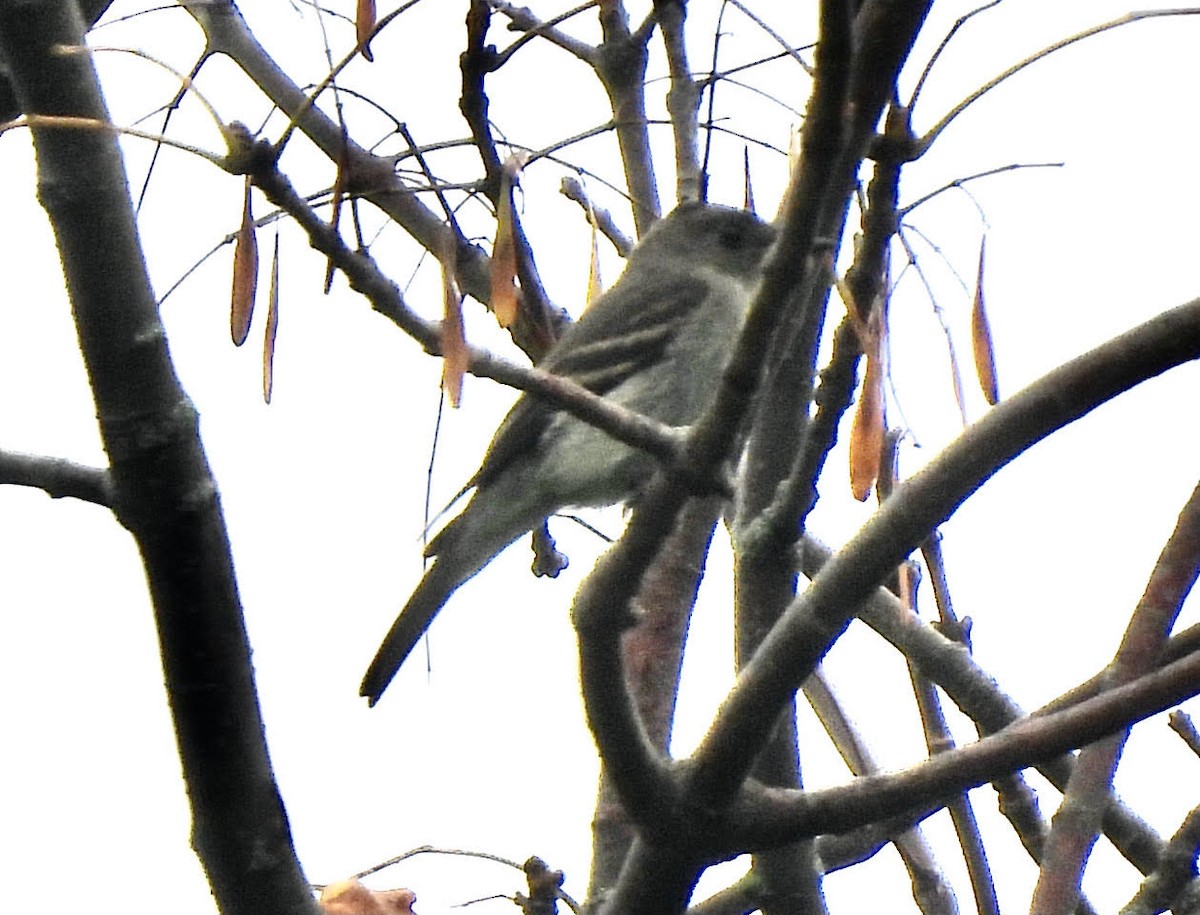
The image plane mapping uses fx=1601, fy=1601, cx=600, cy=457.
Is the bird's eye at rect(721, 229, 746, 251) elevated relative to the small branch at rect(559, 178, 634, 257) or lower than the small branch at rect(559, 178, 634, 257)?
elevated

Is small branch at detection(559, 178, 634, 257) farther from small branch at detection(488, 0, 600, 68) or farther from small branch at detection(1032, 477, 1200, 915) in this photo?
small branch at detection(1032, 477, 1200, 915)

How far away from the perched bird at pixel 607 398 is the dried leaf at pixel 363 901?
140cm

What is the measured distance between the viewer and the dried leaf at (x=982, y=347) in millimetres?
1663

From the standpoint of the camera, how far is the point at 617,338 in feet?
12.3

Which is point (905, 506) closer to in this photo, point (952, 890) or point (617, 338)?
point (952, 890)

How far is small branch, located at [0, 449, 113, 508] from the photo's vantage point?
60.9 inches

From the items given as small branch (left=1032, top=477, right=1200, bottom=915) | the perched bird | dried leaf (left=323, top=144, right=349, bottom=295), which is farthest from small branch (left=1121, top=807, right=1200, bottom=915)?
the perched bird

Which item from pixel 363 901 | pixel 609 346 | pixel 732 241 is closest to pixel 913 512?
pixel 363 901

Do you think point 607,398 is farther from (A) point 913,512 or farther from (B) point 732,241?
(A) point 913,512

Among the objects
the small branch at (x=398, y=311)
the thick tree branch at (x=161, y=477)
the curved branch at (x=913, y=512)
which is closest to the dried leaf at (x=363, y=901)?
the thick tree branch at (x=161, y=477)

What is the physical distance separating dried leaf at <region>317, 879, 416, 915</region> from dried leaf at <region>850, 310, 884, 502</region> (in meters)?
0.68

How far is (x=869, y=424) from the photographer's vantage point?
1594mm

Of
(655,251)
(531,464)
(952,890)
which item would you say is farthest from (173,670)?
(655,251)

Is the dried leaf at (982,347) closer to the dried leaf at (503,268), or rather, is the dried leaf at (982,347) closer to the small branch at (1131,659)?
the small branch at (1131,659)
